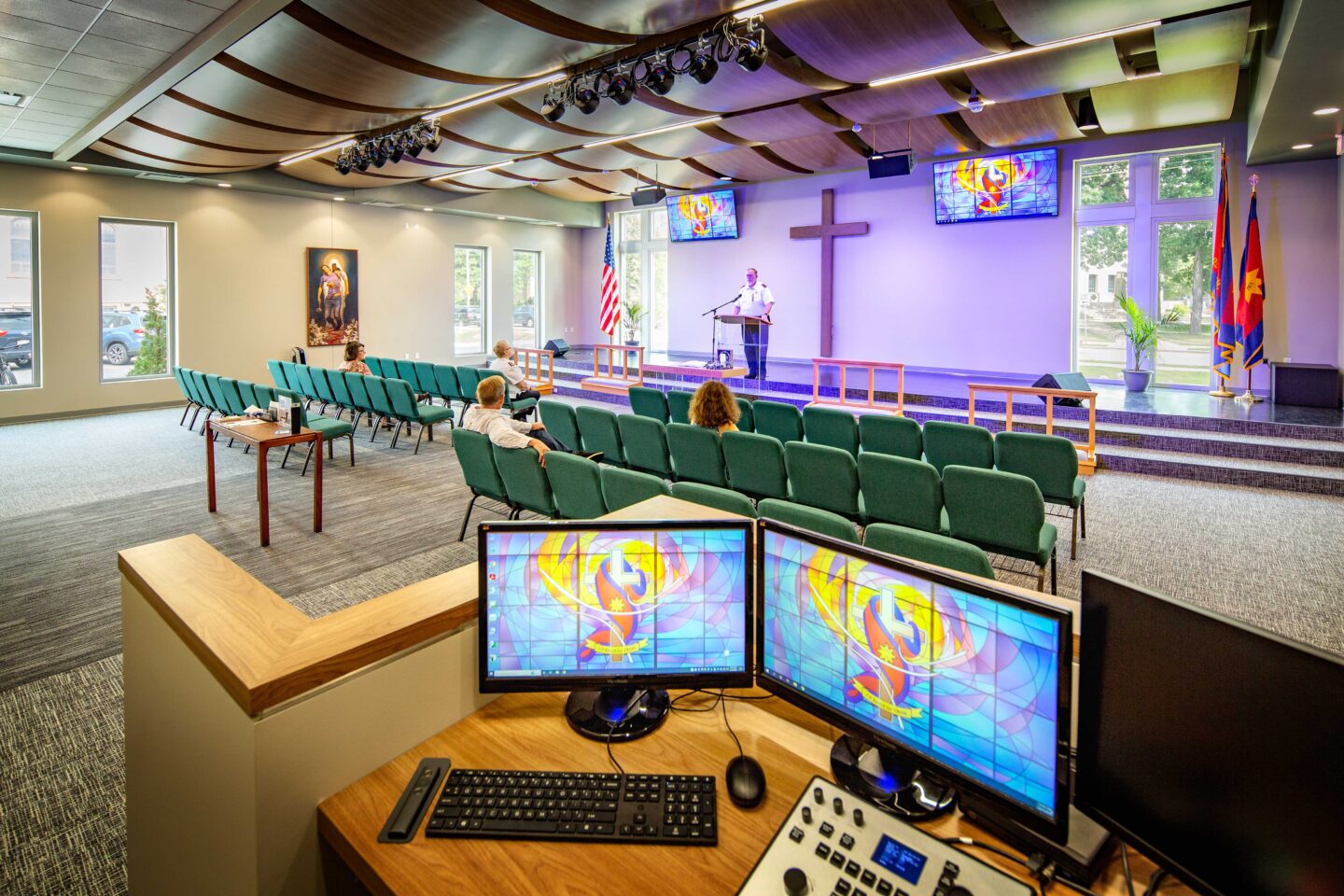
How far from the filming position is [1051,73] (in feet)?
23.0

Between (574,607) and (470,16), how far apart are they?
5422 millimetres

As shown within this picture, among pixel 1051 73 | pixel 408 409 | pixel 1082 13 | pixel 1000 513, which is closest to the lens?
pixel 1000 513

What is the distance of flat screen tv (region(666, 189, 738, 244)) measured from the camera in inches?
556

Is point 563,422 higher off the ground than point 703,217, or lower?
lower

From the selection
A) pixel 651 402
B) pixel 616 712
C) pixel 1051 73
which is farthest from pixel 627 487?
pixel 1051 73

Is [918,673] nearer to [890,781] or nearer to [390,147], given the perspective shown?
[890,781]

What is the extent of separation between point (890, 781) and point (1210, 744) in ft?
1.74

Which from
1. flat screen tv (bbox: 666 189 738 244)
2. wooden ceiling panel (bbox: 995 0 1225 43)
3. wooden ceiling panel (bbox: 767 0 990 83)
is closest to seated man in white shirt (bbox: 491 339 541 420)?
wooden ceiling panel (bbox: 767 0 990 83)

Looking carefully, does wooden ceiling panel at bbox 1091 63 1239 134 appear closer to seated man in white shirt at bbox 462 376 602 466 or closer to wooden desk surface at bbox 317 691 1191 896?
seated man in white shirt at bbox 462 376 602 466

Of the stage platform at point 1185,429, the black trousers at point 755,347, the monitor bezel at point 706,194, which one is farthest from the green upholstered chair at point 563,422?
the monitor bezel at point 706,194

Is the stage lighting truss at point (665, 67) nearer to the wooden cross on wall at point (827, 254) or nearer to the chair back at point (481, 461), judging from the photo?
the chair back at point (481, 461)

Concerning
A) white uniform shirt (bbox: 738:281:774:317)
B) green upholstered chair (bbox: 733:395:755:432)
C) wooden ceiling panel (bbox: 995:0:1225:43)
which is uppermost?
wooden ceiling panel (bbox: 995:0:1225:43)

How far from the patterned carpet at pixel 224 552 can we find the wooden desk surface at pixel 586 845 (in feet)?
5.03

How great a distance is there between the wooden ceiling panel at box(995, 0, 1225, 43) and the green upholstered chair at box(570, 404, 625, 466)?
435 centimetres
